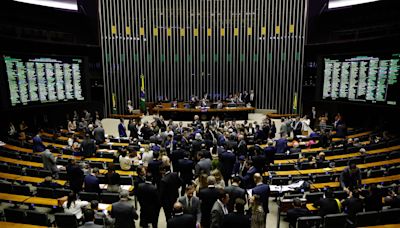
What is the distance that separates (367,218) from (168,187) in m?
3.68

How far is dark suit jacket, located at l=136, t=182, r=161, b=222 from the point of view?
17.4ft

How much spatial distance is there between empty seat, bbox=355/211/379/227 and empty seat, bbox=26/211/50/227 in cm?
551

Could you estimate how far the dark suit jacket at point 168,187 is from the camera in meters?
5.63

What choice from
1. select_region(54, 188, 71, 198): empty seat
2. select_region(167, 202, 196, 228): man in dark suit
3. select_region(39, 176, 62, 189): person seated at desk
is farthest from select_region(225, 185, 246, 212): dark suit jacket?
select_region(39, 176, 62, 189): person seated at desk

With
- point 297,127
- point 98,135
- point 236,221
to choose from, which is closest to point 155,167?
point 236,221

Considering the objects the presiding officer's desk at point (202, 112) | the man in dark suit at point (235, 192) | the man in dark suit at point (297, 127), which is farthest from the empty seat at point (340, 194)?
the presiding officer's desk at point (202, 112)

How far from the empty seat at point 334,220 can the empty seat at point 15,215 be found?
5.35 m

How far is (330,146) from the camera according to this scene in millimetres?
10938

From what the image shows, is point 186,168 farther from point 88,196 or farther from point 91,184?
point 88,196

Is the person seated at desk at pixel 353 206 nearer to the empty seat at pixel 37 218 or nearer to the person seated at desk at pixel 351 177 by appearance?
the person seated at desk at pixel 351 177

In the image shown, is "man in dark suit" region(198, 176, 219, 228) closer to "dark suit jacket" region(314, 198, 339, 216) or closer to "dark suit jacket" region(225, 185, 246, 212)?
"dark suit jacket" region(225, 185, 246, 212)

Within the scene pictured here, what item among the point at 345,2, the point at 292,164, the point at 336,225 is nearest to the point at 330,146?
the point at 292,164

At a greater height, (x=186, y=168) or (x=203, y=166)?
(x=203, y=166)

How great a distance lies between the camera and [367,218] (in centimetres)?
518
